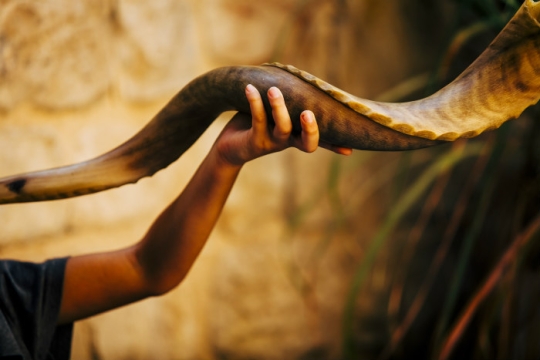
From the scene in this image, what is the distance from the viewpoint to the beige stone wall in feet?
3.77

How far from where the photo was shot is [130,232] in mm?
1319

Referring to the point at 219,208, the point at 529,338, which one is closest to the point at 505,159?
the point at 529,338

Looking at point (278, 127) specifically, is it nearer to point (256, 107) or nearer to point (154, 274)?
point (256, 107)

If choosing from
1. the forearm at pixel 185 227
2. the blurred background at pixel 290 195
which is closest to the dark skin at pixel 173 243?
the forearm at pixel 185 227

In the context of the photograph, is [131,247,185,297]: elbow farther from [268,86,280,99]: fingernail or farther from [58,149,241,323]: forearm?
[268,86,280,99]: fingernail

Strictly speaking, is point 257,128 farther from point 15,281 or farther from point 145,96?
point 145,96

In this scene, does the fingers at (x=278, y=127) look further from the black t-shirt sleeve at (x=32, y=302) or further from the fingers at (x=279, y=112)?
the black t-shirt sleeve at (x=32, y=302)

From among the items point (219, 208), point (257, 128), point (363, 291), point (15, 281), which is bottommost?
point (363, 291)

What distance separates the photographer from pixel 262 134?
67cm

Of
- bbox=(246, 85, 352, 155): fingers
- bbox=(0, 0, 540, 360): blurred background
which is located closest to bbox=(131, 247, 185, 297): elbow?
bbox=(246, 85, 352, 155): fingers

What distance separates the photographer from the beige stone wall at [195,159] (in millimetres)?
1149

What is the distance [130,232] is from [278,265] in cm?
42

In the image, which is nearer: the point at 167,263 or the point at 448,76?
the point at 167,263

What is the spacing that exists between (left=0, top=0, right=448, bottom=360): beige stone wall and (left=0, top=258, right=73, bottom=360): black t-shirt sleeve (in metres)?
0.29
